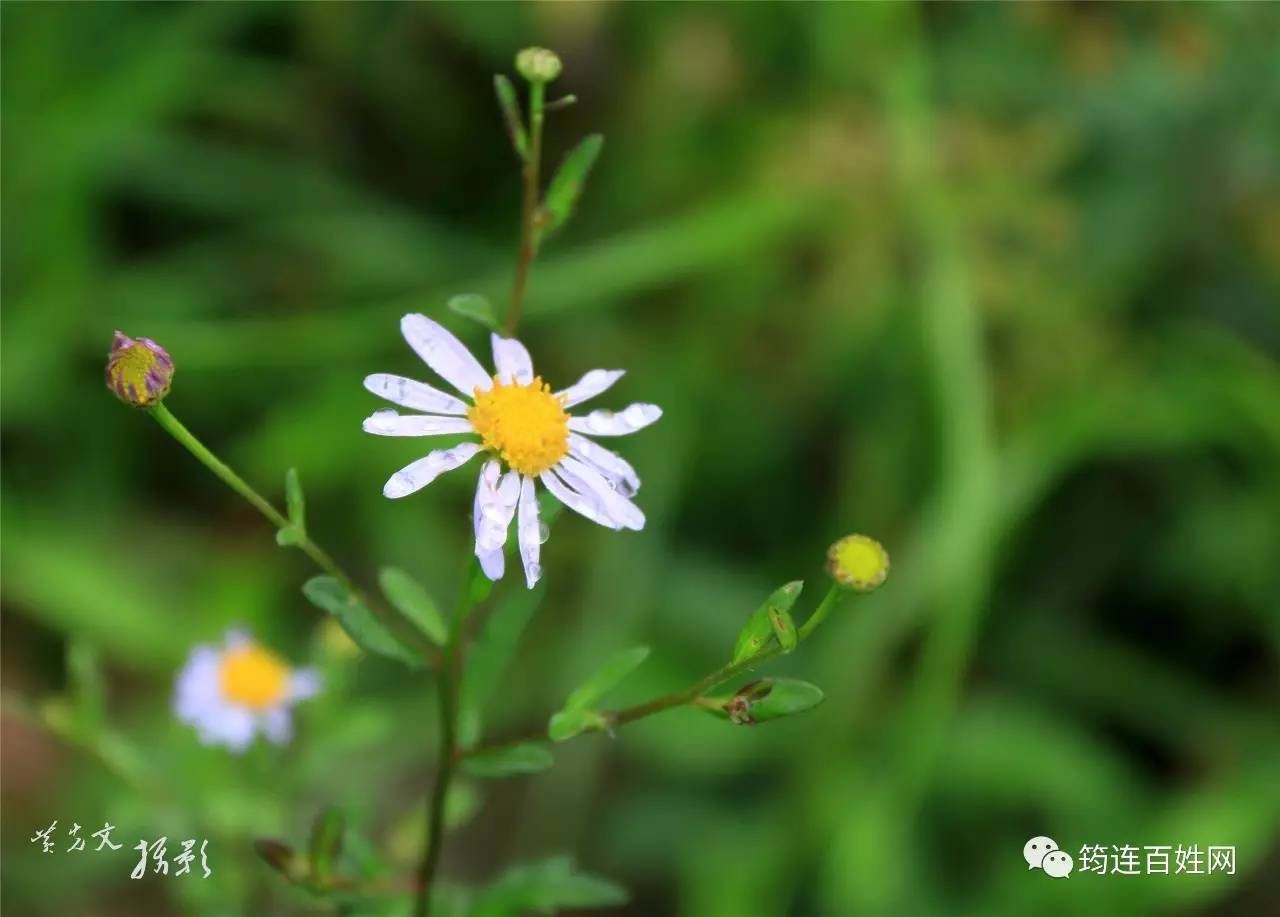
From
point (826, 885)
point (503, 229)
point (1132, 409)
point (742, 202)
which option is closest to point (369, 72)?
point (503, 229)

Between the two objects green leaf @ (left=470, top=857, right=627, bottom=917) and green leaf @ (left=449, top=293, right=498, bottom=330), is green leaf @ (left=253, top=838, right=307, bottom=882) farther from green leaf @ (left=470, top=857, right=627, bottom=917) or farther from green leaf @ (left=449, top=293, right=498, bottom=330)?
green leaf @ (left=449, top=293, right=498, bottom=330)

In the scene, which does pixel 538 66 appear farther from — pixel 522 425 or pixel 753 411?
pixel 753 411

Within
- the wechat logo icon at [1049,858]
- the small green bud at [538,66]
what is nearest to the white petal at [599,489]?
the small green bud at [538,66]

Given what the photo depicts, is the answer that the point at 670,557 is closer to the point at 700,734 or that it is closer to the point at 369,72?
the point at 700,734

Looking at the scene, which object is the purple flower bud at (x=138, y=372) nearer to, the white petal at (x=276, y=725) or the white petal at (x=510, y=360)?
the white petal at (x=510, y=360)

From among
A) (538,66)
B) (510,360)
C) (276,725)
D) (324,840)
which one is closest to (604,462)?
(510,360)

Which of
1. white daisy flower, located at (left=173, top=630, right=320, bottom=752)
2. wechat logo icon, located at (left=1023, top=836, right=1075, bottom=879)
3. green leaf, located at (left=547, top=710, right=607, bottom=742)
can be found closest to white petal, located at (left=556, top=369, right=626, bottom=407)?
green leaf, located at (left=547, top=710, right=607, bottom=742)
